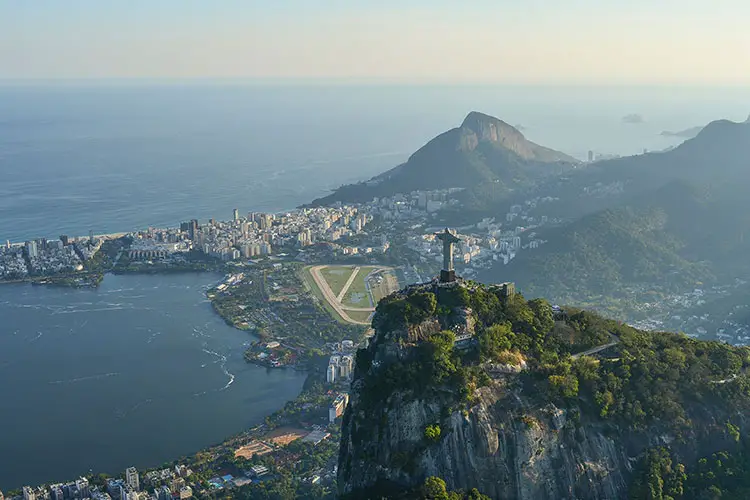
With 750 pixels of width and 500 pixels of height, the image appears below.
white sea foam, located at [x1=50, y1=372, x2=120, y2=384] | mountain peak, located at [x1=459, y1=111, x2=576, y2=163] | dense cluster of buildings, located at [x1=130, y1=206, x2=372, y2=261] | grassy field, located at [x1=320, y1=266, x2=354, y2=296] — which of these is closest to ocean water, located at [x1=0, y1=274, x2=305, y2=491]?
white sea foam, located at [x1=50, y1=372, x2=120, y2=384]

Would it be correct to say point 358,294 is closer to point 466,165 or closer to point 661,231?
point 661,231

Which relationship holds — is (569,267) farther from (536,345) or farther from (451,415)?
(451,415)

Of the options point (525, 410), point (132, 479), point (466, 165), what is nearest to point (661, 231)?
point (466, 165)

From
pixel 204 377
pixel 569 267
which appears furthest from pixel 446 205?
pixel 204 377

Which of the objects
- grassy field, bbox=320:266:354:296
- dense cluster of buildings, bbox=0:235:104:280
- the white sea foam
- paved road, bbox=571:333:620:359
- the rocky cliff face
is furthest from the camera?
dense cluster of buildings, bbox=0:235:104:280

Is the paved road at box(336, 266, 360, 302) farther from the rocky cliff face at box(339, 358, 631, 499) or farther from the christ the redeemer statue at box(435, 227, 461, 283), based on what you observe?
the rocky cliff face at box(339, 358, 631, 499)

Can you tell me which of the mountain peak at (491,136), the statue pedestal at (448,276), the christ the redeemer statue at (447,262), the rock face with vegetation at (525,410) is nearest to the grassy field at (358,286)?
the christ the redeemer statue at (447,262)

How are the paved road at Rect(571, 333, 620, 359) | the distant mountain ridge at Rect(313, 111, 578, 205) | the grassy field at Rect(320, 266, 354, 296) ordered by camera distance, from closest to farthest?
the paved road at Rect(571, 333, 620, 359) → the grassy field at Rect(320, 266, 354, 296) → the distant mountain ridge at Rect(313, 111, 578, 205)
